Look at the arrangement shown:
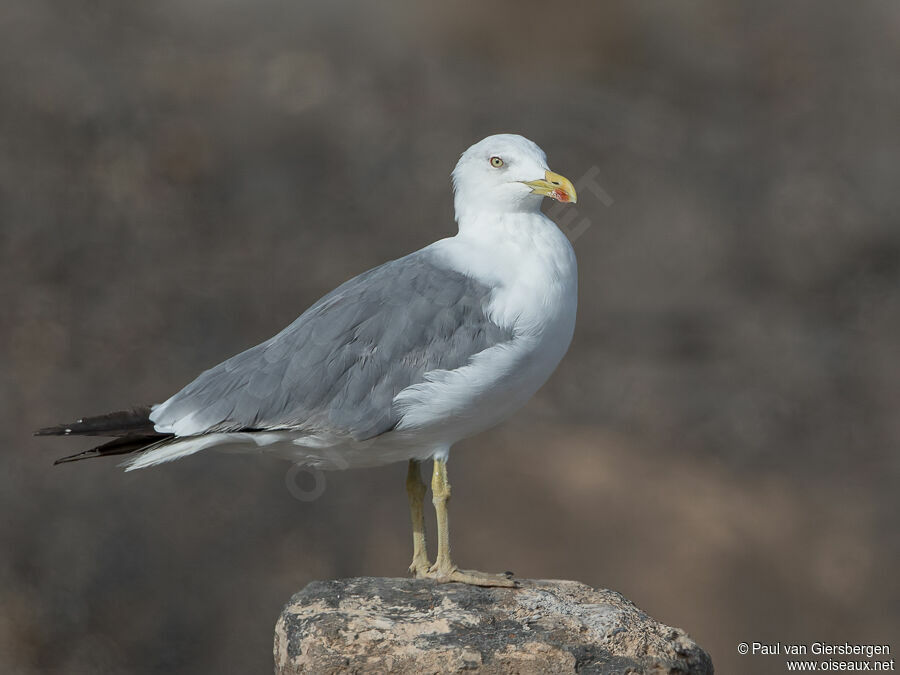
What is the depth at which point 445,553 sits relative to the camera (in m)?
3.77

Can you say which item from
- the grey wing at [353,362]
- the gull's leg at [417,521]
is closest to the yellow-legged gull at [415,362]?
the grey wing at [353,362]

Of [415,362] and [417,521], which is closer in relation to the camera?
[415,362]

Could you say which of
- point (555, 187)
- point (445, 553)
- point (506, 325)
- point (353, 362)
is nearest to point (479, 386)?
point (506, 325)

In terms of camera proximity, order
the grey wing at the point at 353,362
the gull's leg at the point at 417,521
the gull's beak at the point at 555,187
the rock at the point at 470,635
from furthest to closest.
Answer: the gull's leg at the point at 417,521
the gull's beak at the point at 555,187
the grey wing at the point at 353,362
the rock at the point at 470,635

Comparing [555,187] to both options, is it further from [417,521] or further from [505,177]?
[417,521]

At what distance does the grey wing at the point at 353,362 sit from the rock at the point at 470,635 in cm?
59

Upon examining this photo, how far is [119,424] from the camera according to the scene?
3537 millimetres

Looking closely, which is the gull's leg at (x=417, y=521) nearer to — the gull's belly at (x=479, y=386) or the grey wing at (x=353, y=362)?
the gull's belly at (x=479, y=386)

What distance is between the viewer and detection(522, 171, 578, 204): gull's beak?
3670 millimetres

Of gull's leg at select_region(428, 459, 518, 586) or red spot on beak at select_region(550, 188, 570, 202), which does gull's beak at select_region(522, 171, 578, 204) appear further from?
gull's leg at select_region(428, 459, 518, 586)

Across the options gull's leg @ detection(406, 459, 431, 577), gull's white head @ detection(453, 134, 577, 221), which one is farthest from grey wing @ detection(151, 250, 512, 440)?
gull's leg @ detection(406, 459, 431, 577)

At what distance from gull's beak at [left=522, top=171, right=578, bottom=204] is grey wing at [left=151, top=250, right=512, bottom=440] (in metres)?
0.39

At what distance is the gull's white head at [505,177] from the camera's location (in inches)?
148

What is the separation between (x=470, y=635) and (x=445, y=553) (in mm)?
397
